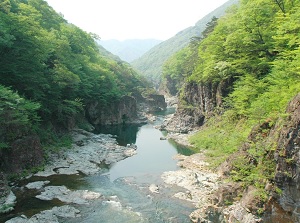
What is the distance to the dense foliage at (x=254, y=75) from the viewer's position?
1914 cm

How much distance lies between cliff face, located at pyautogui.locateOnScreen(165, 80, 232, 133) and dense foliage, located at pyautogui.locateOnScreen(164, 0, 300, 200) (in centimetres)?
147

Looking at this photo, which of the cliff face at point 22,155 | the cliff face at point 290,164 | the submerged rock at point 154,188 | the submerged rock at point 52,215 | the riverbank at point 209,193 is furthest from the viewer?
the cliff face at point 22,155

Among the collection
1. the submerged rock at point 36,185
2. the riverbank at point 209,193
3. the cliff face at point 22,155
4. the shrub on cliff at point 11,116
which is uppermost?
the shrub on cliff at point 11,116

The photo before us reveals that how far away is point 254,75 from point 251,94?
368 cm

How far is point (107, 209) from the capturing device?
20.3m

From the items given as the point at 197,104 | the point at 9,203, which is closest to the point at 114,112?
the point at 197,104

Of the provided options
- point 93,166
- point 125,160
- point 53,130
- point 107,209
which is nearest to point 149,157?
point 125,160

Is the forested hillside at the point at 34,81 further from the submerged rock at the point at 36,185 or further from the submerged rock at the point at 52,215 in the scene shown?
the submerged rock at the point at 52,215

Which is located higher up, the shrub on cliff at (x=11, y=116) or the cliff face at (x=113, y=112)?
the shrub on cliff at (x=11, y=116)

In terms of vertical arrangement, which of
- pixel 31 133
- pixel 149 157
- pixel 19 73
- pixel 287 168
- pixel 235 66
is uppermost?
pixel 19 73

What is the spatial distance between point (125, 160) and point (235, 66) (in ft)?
52.7

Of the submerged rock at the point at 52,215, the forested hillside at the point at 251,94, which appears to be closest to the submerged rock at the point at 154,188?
the forested hillside at the point at 251,94

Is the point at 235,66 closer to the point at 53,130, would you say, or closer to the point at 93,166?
the point at 93,166

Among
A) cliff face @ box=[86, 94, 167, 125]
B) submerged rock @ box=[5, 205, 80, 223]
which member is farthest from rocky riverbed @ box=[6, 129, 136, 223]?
cliff face @ box=[86, 94, 167, 125]
